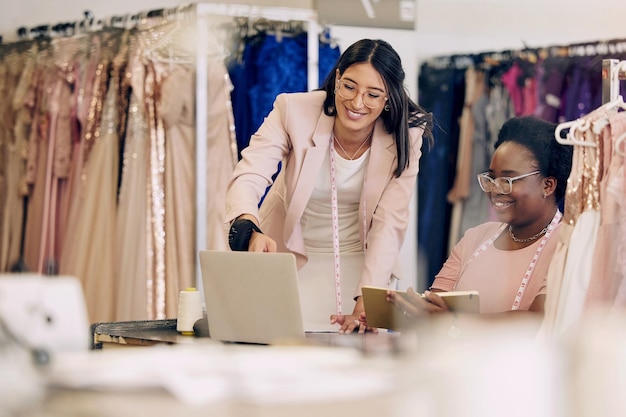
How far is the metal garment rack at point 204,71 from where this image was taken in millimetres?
3604

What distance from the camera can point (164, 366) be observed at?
93 centimetres

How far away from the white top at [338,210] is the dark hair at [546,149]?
42cm

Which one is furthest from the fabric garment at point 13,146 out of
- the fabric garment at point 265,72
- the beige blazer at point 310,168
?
the beige blazer at point 310,168

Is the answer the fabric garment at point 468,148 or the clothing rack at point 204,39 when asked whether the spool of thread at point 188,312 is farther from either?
the fabric garment at point 468,148

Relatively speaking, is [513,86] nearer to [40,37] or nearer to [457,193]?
[457,193]

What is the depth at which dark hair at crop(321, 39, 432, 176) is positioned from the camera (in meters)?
2.39

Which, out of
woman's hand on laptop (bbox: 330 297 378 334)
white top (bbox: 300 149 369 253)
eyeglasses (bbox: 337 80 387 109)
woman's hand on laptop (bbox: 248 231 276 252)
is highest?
eyeglasses (bbox: 337 80 387 109)

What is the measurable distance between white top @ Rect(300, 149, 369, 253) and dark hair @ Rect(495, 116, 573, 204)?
0.42 meters

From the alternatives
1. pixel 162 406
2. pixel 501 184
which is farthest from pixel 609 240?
pixel 162 406

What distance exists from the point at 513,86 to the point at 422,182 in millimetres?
576

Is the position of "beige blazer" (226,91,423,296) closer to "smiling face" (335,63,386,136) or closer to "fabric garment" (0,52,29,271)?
"smiling face" (335,63,386,136)

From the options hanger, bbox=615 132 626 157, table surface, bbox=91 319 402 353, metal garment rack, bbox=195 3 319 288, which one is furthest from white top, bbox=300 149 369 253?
metal garment rack, bbox=195 3 319 288

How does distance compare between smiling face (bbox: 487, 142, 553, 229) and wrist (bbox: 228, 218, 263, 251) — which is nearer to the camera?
wrist (bbox: 228, 218, 263, 251)

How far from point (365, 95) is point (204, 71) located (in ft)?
4.52
